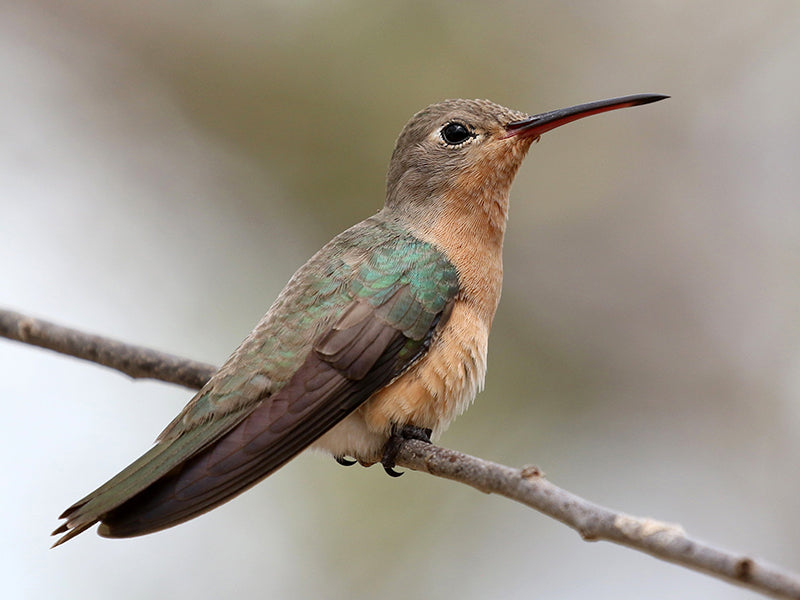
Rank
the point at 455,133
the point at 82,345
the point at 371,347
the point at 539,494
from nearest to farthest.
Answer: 1. the point at 539,494
2. the point at 371,347
3. the point at 82,345
4. the point at 455,133

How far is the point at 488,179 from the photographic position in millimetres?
4996

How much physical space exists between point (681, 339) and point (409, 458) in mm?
5073

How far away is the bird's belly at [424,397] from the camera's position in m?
4.23

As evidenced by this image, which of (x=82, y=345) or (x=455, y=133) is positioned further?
(x=455, y=133)

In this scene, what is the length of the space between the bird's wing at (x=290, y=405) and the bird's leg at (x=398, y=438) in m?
0.25

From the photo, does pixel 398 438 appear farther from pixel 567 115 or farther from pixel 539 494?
pixel 567 115

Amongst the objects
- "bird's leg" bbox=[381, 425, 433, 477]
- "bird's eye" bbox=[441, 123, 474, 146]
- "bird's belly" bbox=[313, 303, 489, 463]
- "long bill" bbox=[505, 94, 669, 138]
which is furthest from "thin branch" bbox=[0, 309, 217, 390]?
"long bill" bbox=[505, 94, 669, 138]

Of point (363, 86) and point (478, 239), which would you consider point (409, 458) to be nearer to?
point (478, 239)

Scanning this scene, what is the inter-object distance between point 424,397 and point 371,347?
37cm

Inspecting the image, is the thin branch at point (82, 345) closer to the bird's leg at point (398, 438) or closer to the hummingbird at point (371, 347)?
the hummingbird at point (371, 347)

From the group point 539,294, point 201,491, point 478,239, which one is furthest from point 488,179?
point 539,294

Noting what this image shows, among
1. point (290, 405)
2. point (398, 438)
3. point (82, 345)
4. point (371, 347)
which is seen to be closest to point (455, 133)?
point (371, 347)

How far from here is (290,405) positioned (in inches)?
154

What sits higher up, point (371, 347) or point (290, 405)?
point (371, 347)
